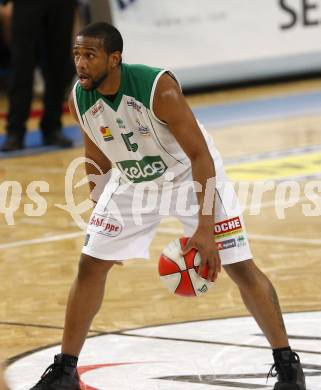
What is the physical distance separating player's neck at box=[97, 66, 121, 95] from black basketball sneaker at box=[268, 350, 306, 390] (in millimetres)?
1337

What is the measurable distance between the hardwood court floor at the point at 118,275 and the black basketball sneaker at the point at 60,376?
715mm

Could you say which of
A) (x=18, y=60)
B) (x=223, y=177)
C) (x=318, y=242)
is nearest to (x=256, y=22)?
(x=18, y=60)

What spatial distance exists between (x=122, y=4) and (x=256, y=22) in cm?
201

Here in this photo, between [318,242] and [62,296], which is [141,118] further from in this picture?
[318,242]

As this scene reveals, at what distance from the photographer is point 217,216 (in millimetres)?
5344

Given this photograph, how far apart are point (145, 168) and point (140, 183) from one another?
0.08 metres

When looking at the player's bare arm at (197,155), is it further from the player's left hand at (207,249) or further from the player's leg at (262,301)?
the player's leg at (262,301)

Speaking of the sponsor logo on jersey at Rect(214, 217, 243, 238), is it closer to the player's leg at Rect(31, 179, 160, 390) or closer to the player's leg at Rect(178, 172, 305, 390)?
the player's leg at Rect(178, 172, 305, 390)

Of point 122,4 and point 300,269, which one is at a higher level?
point 300,269

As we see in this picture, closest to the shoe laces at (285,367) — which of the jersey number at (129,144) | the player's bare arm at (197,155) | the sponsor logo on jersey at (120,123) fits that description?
the player's bare arm at (197,155)

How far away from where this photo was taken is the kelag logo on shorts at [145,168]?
17.8 ft

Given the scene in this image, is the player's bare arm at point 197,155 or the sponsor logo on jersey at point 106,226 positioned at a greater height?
the player's bare arm at point 197,155

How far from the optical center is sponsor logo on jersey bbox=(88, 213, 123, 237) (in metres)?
5.44

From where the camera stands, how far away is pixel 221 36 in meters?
17.0
